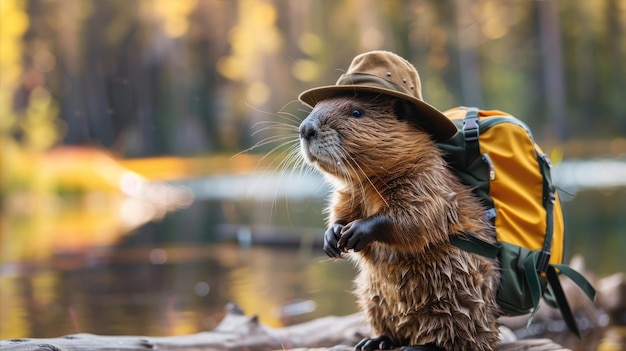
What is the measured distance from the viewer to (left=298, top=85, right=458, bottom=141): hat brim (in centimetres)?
209

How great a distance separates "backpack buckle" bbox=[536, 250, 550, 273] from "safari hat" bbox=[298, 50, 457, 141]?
465mm

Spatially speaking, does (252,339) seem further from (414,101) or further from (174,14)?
(174,14)

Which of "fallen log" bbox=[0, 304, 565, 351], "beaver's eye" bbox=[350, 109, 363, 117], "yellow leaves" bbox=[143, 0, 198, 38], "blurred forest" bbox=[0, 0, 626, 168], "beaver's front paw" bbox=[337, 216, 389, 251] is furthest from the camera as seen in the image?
"yellow leaves" bbox=[143, 0, 198, 38]

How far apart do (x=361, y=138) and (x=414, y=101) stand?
19 cm

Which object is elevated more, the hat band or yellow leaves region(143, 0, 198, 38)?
yellow leaves region(143, 0, 198, 38)

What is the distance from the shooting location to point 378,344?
90.8 inches

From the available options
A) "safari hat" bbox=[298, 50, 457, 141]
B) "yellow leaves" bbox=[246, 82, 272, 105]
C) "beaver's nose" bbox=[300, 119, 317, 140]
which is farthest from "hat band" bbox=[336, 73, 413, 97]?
"yellow leaves" bbox=[246, 82, 272, 105]

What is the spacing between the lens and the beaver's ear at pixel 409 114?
2176 mm

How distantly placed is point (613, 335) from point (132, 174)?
1097cm

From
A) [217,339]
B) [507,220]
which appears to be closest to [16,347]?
[217,339]

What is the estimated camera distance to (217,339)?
283cm

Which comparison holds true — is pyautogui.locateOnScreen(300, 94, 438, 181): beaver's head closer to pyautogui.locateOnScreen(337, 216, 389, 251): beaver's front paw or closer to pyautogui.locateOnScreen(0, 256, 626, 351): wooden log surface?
pyautogui.locateOnScreen(337, 216, 389, 251): beaver's front paw

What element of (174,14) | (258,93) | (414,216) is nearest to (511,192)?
(414,216)

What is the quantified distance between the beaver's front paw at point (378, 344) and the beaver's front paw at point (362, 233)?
0.42 metres
